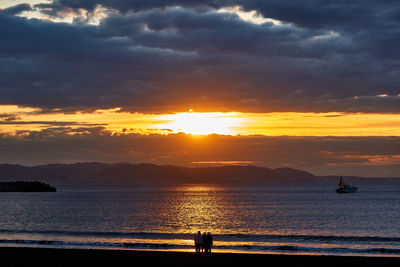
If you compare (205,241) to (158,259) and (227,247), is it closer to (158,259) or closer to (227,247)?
(158,259)

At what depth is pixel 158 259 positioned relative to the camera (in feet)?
106

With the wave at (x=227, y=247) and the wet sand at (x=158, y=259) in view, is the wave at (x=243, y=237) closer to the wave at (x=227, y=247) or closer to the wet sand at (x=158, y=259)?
the wave at (x=227, y=247)

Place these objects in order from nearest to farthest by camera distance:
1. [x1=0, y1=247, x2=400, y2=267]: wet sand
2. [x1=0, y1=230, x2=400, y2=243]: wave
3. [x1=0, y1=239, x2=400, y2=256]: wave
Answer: [x1=0, y1=247, x2=400, y2=267]: wet sand < [x1=0, y1=239, x2=400, y2=256]: wave < [x1=0, y1=230, x2=400, y2=243]: wave

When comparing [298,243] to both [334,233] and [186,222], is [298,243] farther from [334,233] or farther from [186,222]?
[186,222]

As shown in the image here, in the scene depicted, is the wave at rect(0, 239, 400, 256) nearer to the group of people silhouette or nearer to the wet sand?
the group of people silhouette

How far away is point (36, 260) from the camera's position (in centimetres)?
3123

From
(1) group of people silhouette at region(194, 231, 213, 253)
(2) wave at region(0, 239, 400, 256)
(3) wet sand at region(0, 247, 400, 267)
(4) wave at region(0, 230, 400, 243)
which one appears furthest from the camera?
(4) wave at region(0, 230, 400, 243)

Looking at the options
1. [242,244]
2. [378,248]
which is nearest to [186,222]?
[242,244]

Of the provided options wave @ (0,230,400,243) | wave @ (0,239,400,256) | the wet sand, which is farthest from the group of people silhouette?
wave @ (0,230,400,243)

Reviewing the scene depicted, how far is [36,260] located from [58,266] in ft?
9.76

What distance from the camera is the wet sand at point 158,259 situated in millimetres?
30172

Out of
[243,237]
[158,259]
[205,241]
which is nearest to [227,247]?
[243,237]

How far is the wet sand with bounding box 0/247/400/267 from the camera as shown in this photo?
99.0 ft

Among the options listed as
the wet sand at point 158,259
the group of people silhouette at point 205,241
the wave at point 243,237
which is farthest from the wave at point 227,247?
the wet sand at point 158,259
